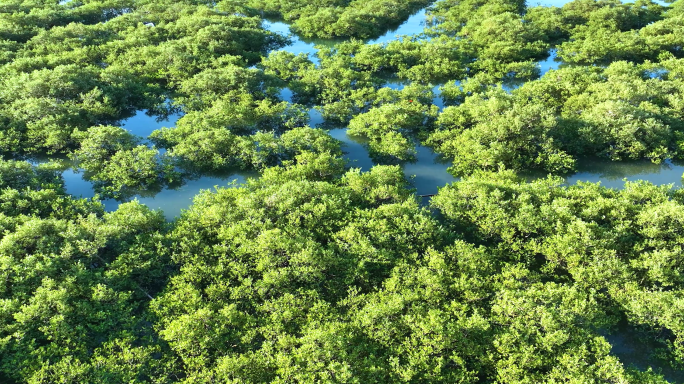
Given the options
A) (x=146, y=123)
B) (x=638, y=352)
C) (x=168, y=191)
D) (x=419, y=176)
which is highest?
(x=146, y=123)

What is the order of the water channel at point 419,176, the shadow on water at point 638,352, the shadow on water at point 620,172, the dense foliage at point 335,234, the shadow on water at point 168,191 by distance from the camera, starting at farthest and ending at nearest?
the shadow on water at point 620,172 < the water channel at point 419,176 < the shadow on water at point 168,191 < the shadow on water at point 638,352 < the dense foliage at point 335,234

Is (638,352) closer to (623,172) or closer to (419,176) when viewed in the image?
(623,172)

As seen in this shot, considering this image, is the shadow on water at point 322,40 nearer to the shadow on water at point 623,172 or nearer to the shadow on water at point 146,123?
the shadow on water at point 146,123

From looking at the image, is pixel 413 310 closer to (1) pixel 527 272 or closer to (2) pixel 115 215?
(1) pixel 527 272

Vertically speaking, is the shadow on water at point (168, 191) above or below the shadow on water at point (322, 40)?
below

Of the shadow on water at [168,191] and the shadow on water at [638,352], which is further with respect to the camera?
the shadow on water at [168,191]

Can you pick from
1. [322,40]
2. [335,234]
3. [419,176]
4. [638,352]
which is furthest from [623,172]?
[322,40]

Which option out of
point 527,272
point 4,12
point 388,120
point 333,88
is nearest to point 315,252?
point 527,272

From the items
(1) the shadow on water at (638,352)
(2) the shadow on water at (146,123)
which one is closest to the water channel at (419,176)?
(2) the shadow on water at (146,123)

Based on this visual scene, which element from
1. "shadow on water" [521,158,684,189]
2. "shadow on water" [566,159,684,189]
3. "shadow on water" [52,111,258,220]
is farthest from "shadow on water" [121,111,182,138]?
"shadow on water" [566,159,684,189]
